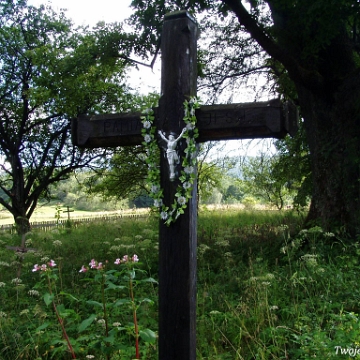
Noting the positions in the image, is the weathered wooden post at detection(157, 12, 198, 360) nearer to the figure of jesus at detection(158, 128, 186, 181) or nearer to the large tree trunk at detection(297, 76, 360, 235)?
the figure of jesus at detection(158, 128, 186, 181)

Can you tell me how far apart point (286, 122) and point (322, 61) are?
5341mm

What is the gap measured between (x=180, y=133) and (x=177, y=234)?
698 millimetres

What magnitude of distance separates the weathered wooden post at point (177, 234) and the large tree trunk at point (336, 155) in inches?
174

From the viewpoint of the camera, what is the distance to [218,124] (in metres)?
2.91

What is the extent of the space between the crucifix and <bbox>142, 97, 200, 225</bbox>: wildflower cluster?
4cm

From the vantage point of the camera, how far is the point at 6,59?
1764cm

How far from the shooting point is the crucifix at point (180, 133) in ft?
9.21

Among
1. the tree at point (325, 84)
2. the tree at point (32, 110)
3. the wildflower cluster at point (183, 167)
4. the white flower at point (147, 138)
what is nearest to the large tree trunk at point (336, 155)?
the tree at point (325, 84)

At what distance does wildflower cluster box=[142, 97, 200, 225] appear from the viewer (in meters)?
2.84

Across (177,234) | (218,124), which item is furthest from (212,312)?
(218,124)

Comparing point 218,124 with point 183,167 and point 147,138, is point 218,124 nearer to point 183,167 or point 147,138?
point 183,167

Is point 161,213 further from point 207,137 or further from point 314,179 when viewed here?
point 314,179

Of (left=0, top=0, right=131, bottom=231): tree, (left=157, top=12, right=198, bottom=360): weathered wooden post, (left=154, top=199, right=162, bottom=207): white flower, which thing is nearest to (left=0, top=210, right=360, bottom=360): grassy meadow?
(left=157, top=12, right=198, bottom=360): weathered wooden post

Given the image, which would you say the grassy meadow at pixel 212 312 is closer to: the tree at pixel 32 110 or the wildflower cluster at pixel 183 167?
the wildflower cluster at pixel 183 167
